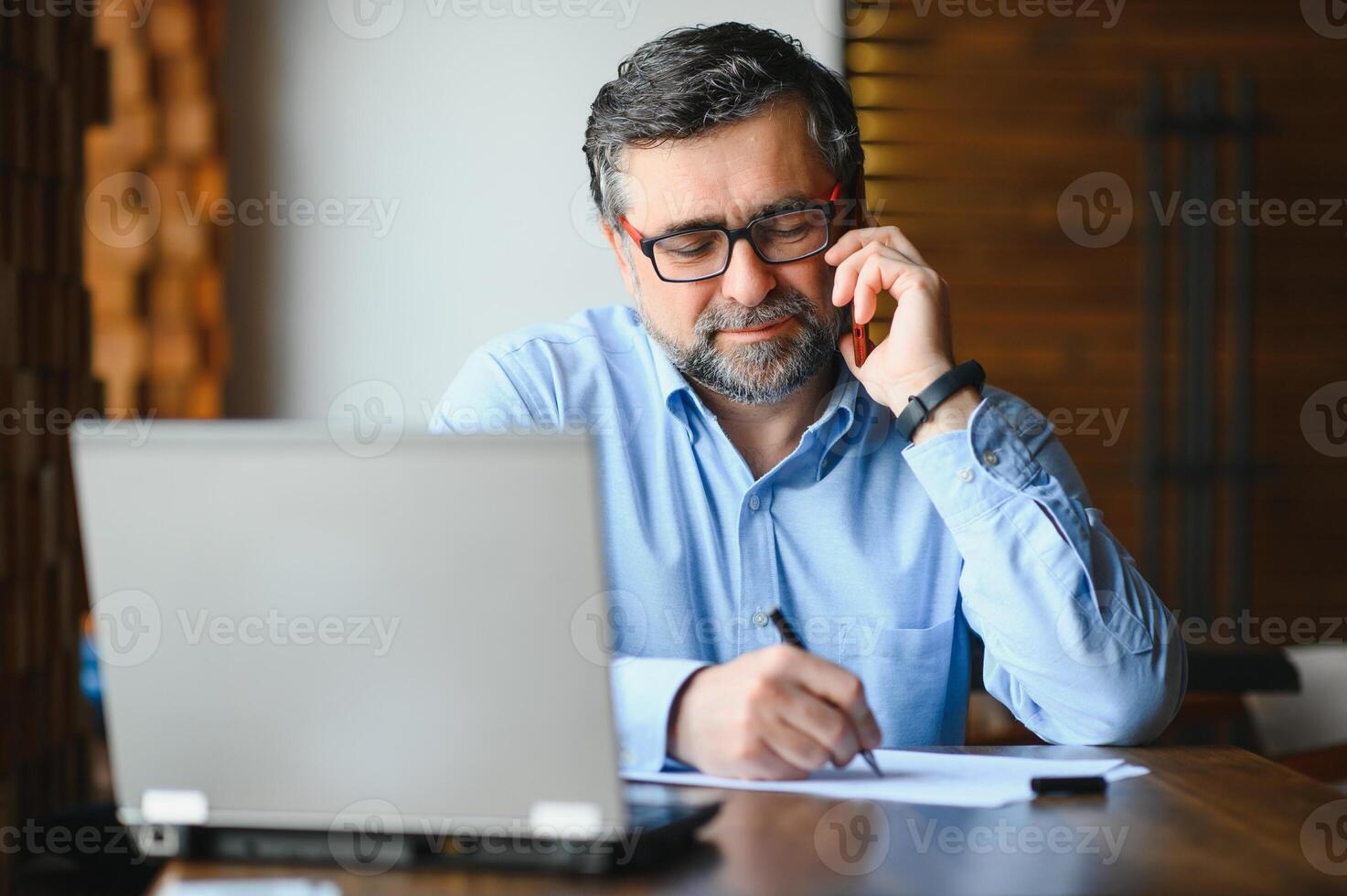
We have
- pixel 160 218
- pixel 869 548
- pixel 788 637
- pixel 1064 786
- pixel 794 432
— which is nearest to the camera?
pixel 1064 786

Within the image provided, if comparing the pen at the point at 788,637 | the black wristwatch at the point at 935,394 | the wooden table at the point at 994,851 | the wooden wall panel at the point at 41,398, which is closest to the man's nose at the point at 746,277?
the black wristwatch at the point at 935,394

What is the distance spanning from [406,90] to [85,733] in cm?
170

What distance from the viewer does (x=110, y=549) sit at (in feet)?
2.93

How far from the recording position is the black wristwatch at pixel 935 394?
1.54 m

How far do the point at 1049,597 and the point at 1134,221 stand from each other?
2.42m

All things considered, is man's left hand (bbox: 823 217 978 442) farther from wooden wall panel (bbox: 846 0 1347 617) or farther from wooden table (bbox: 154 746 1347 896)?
wooden wall panel (bbox: 846 0 1347 617)

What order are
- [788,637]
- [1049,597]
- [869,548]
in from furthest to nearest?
1. [869,548]
2. [1049,597]
3. [788,637]

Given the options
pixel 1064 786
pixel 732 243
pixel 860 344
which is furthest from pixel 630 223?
pixel 1064 786

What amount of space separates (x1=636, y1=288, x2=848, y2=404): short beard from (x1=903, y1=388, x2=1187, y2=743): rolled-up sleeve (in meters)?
0.24

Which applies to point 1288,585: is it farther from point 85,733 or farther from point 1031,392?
point 85,733

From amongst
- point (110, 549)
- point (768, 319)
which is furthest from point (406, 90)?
point (110, 549)

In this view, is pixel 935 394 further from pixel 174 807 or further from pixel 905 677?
pixel 174 807

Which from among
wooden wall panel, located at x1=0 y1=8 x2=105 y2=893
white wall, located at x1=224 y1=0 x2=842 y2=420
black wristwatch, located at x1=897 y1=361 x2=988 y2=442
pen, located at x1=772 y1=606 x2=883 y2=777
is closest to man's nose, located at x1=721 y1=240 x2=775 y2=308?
black wristwatch, located at x1=897 y1=361 x2=988 y2=442

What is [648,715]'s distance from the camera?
1.17 meters
